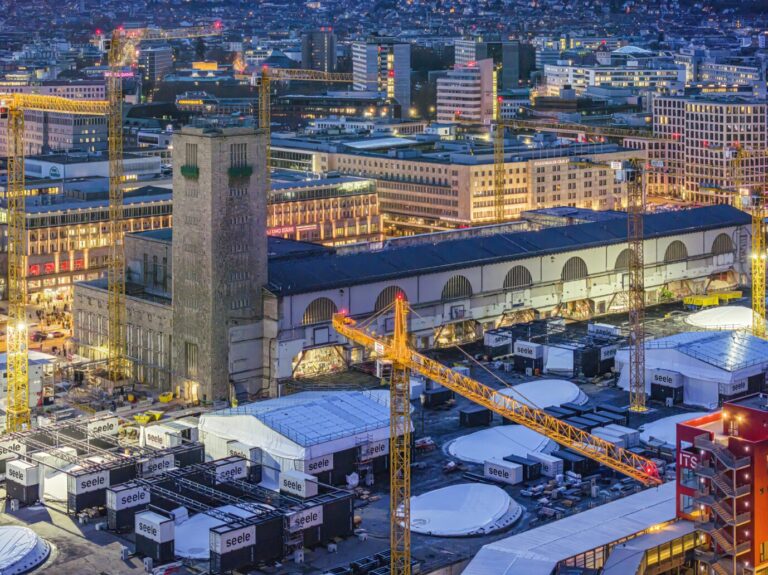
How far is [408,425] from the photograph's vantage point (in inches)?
2099

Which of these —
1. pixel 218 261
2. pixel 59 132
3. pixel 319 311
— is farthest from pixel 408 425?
pixel 59 132

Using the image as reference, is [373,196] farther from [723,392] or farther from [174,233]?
[723,392]

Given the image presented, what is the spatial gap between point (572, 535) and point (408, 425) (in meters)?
6.45

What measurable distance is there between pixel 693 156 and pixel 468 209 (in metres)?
27.9

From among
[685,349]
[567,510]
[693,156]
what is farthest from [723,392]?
[693,156]

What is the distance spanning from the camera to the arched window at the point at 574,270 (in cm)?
8581

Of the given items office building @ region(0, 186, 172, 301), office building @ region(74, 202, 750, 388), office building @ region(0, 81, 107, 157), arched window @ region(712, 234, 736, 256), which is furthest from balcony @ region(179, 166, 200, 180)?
office building @ region(0, 81, 107, 157)

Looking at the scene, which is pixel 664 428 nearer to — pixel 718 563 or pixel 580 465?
pixel 580 465

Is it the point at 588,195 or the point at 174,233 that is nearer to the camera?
the point at 174,233

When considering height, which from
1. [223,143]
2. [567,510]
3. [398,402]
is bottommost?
[567,510]

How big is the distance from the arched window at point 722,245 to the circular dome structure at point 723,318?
9.18 metres

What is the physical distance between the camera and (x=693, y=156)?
13512 centimetres

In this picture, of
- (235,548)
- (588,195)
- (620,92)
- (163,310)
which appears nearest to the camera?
(235,548)

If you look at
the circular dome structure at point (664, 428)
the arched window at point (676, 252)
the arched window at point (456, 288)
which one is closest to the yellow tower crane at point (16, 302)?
the arched window at point (456, 288)
